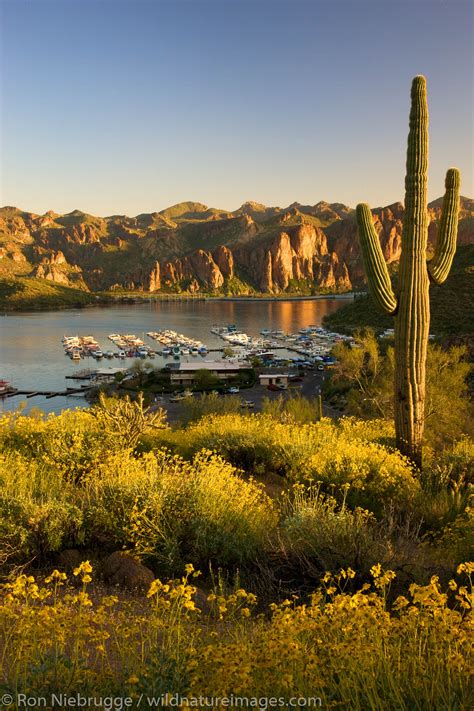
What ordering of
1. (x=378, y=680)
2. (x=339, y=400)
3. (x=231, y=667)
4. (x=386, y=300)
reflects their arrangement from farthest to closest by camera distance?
(x=339, y=400) → (x=386, y=300) → (x=378, y=680) → (x=231, y=667)

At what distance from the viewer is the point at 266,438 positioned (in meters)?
10.5

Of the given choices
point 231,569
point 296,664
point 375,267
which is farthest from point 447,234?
point 296,664

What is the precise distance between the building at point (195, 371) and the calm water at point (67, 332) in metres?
12.6

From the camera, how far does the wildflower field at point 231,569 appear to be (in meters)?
2.85

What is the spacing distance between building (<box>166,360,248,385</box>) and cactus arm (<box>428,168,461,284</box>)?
164ft

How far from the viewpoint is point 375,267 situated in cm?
1203

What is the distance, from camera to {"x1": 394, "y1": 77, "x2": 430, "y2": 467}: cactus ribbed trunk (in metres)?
12.0

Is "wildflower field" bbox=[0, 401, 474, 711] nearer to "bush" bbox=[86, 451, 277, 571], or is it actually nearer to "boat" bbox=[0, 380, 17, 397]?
"bush" bbox=[86, 451, 277, 571]

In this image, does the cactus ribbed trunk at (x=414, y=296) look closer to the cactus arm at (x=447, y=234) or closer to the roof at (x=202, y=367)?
the cactus arm at (x=447, y=234)

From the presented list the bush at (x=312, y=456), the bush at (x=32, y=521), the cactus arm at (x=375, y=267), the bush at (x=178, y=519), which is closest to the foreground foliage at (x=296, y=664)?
the bush at (x=178, y=519)

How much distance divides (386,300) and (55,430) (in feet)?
26.4

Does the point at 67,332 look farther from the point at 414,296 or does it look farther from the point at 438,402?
the point at 414,296

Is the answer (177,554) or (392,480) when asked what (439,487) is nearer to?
(392,480)

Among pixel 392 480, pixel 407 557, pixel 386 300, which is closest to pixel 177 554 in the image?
pixel 407 557
